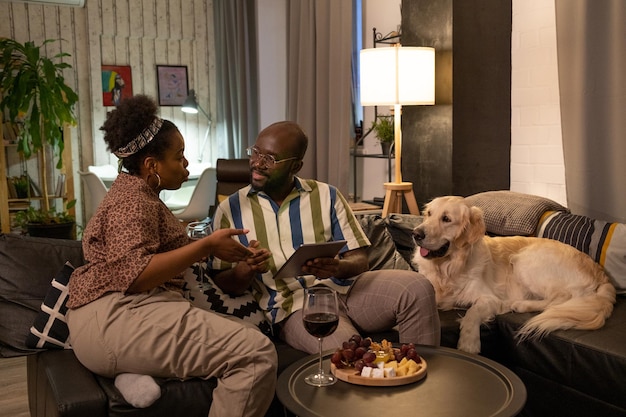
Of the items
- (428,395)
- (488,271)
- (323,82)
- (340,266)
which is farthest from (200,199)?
(428,395)

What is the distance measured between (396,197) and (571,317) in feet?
5.19

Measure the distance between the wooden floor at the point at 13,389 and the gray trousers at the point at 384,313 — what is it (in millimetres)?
1255

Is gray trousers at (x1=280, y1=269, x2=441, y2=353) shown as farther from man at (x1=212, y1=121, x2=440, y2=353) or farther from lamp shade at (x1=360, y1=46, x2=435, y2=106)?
lamp shade at (x1=360, y1=46, x2=435, y2=106)

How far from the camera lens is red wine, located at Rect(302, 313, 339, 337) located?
5.17 feet

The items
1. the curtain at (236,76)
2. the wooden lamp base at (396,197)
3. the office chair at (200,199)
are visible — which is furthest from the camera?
the curtain at (236,76)

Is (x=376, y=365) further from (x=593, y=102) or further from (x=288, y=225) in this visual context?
(x=593, y=102)

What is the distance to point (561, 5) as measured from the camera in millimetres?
3145

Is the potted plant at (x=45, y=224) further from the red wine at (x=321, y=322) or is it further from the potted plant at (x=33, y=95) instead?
the red wine at (x=321, y=322)

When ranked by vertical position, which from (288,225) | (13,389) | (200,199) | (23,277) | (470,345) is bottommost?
(13,389)

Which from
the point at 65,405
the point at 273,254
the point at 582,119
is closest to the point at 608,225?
the point at 582,119

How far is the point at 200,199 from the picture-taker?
598 centimetres

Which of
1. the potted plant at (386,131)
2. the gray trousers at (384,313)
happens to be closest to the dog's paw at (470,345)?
the gray trousers at (384,313)

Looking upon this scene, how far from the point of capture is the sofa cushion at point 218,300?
7.07 ft

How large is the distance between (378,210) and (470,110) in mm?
852
